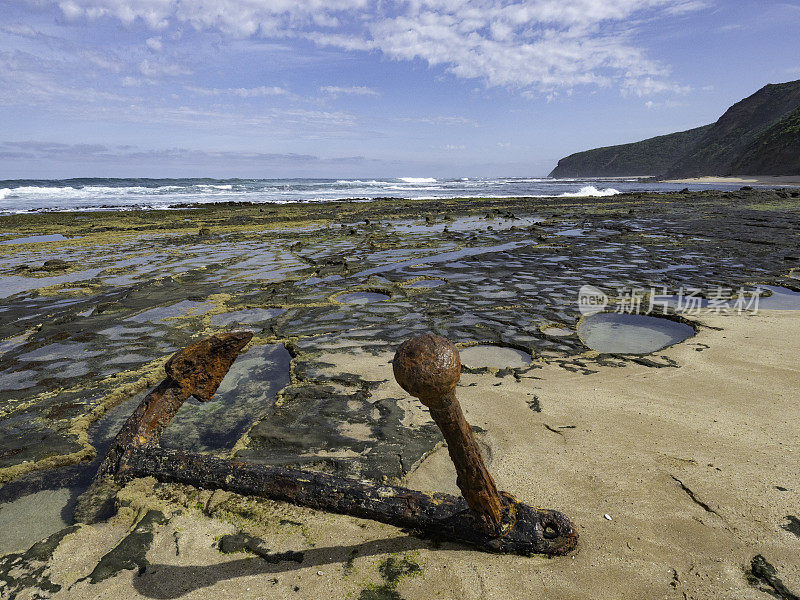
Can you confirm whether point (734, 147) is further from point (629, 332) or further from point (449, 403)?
point (449, 403)

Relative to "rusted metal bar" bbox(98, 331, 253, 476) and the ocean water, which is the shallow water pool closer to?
"rusted metal bar" bbox(98, 331, 253, 476)

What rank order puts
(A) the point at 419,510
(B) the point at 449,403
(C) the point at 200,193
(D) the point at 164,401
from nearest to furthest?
(B) the point at 449,403 → (A) the point at 419,510 → (D) the point at 164,401 → (C) the point at 200,193

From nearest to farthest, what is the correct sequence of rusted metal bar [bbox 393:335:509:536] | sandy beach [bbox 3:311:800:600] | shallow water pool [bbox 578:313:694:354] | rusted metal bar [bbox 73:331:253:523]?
rusted metal bar [bbox 393:335:509:536] → sandy beach [bbox 3:311:800:600] → rusted metal bar [bbox 73:331:253:523] → shallow water pool [bbox 578:313:694:354]

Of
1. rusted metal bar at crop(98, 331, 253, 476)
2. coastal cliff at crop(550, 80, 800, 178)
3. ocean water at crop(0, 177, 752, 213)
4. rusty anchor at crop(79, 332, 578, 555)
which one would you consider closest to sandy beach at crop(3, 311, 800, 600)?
rusty anchor at crop(79, 332, 578, 555)

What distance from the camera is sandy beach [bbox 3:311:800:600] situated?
1898 millimetres

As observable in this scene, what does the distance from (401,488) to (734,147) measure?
87.5 metres

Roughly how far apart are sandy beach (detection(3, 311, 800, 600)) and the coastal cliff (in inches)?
2403

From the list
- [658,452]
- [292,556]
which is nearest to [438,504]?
[292,556]

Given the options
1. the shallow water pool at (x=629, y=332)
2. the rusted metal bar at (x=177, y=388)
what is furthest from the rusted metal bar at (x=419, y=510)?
the shallow water pool at (x=629, y=332)

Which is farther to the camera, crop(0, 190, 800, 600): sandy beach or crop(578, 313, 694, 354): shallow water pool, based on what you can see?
crop(578, 313, 694, 354): shallow water pool

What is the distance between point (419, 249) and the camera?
1166 cm

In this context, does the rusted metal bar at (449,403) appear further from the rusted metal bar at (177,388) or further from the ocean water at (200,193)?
the ocean water at (200,193)

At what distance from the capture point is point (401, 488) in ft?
6.91

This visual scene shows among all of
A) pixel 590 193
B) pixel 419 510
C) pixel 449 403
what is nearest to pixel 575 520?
pixel 419 510
